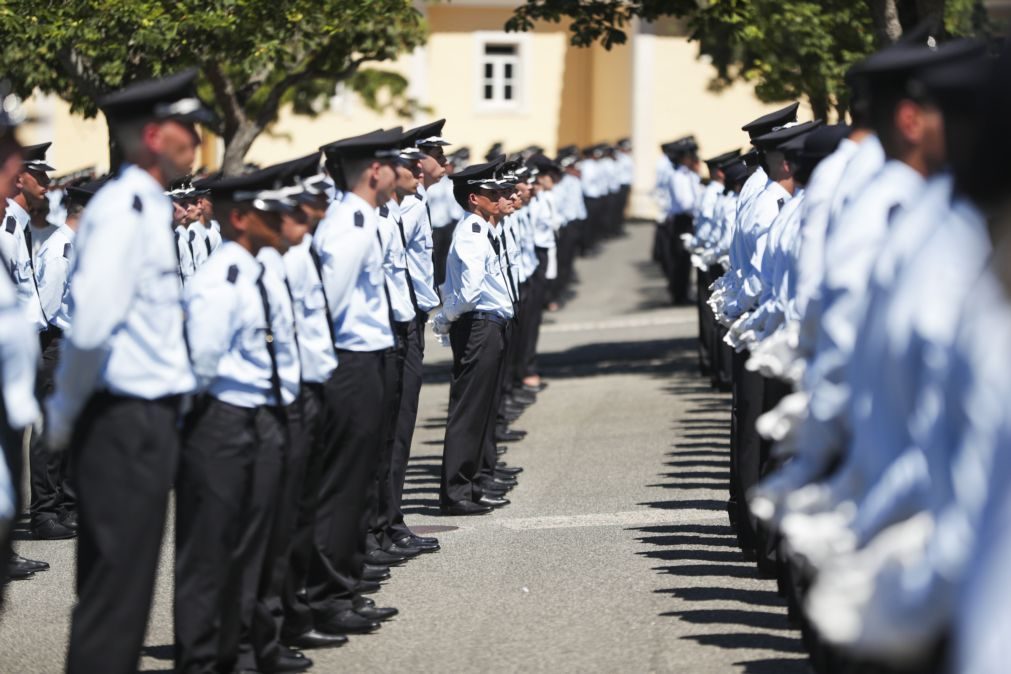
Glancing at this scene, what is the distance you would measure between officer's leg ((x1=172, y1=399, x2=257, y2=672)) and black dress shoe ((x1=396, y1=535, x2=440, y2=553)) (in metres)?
3.45

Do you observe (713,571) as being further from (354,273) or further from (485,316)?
(485,316)

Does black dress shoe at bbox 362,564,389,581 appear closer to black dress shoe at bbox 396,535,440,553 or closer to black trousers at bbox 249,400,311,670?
black dress shoe at bbox 396,535,440,553

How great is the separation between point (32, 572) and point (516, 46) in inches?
1451

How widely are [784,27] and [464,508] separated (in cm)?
1168

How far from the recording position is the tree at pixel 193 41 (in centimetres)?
1612

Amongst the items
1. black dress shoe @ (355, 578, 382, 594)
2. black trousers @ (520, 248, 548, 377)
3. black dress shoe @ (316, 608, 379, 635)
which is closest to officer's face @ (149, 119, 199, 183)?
black dress shoe @ (316, 608, 379, 635)

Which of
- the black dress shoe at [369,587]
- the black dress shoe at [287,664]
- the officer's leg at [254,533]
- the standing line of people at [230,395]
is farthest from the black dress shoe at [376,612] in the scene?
the officer's leg at [254,533]

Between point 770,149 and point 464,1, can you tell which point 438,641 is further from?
point 464,1

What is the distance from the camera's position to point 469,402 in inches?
468

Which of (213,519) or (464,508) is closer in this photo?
(213,519)

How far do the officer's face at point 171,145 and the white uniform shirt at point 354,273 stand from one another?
6.06 feet

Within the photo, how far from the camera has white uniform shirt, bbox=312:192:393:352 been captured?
8.37 meters

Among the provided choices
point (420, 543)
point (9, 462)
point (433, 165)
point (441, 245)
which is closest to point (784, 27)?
point (441, 245)

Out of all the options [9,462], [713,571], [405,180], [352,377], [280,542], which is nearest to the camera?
[9,462]
